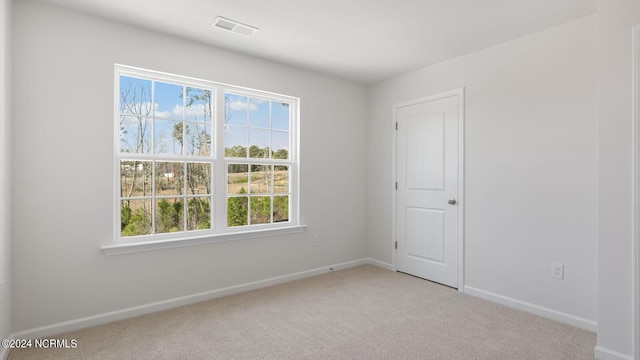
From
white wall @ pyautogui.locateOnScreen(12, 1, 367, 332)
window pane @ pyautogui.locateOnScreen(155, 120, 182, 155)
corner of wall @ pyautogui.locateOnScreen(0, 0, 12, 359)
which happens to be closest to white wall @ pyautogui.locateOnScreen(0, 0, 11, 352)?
corner of wall @ pyautogui.locateOnScreen(0, 0, 12, 359)

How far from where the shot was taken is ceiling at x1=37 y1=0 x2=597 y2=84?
247 centimetres

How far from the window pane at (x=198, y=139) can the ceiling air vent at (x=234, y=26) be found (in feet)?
3.14

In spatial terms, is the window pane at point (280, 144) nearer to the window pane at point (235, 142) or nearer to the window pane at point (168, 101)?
the window pane at point (235, 142)

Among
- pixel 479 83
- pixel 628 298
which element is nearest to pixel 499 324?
pixel 628 298

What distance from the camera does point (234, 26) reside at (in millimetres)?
2811

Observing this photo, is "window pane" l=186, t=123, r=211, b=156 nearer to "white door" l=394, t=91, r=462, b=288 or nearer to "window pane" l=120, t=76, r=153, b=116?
"window pane" l=120, t=76, r=153, b=116

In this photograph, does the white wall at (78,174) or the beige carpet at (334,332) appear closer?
the beige carpet at (334,332)

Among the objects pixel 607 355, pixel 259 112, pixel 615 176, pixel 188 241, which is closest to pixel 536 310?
pixel 607 355

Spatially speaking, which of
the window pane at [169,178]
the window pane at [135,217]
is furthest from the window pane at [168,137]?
the window pane at [135,217]

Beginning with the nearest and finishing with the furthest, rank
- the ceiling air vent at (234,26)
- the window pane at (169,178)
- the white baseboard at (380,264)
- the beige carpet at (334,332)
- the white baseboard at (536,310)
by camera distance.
→ the beige carpet at (334,332)
the white baseboard at (536,310)
the ceiling air vent at (234,26)
the window pane at (169,178)
the white baseboard at (380,264)

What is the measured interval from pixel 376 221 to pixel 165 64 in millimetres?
3083

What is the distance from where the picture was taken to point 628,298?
6.86 ft

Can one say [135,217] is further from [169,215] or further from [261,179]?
[261,179]

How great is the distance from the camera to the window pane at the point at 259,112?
365 cm
